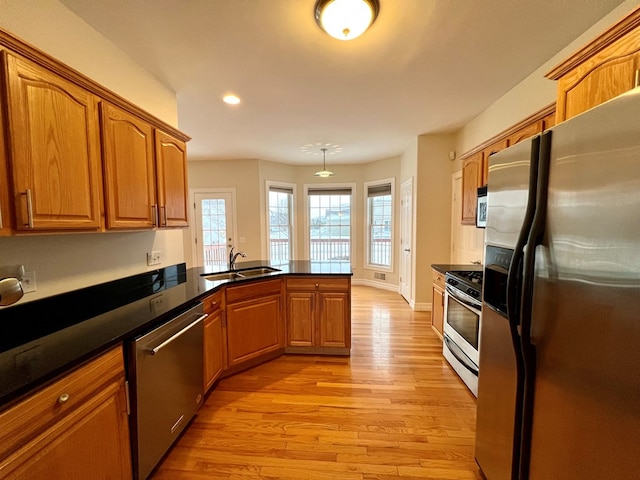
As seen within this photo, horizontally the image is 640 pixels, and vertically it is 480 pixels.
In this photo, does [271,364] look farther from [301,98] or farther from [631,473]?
[301,98]

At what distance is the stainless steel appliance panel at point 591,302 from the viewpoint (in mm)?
707

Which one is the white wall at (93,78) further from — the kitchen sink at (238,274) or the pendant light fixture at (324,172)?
the pendant light fixture at (324,172)

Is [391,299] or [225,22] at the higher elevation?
[225,22]

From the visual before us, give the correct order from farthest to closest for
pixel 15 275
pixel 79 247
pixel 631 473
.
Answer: pixel 79 247 → pixel 15 275 → pixel 631 473

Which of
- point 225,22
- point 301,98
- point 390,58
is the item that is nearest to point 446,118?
point 390,58

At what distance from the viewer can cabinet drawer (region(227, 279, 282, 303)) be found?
7.96 ft

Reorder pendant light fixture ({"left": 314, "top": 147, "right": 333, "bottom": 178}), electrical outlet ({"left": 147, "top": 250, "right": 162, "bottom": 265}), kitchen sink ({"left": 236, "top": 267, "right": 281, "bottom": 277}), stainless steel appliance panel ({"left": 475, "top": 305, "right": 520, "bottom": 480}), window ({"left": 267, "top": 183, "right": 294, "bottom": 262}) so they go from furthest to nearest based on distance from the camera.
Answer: window ({"left": 267, "top": 183, "right": 294, "bottom": 262}) → pendant light fixture ({"left": 314, "top": 147, "right": 333, "bottom": 178}) → kitchen sink ({"left": 236, "top": 267, "right": 281, "bottom": 277}) → electrical outlet ({"left": 147, "top": 250, "right": 162, "bottom": 265}) → stainless steel appliance panel ({"left": 475, "top": 305, "right": 520, "bottom": 480})

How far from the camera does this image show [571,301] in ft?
2.87

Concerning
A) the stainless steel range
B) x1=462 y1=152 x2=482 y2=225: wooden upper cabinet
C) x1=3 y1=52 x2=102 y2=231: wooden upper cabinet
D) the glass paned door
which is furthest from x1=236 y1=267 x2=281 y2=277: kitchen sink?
the glass paned door

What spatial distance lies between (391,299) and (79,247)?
4451 mm

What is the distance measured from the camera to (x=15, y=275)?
1.39 metres

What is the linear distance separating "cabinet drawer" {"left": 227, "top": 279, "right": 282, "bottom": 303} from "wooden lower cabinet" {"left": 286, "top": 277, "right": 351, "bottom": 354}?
0.49ft

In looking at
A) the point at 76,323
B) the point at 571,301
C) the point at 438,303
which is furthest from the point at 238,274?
the point at 571,301

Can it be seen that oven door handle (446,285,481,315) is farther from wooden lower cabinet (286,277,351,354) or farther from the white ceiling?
the white ceiling
